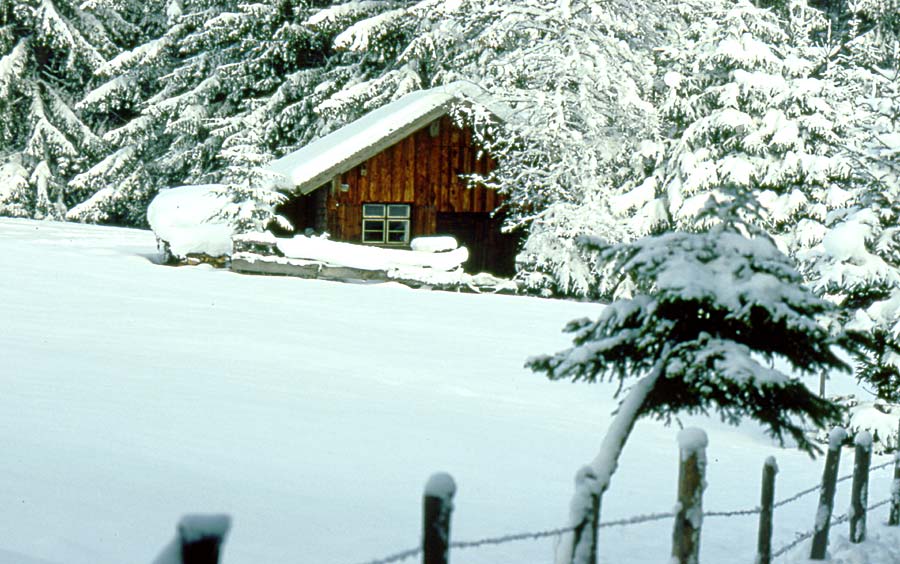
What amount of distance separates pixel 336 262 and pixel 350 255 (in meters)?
0.34

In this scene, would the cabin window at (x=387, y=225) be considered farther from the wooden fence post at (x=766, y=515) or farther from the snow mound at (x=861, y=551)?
the wooden fence post at (x=766, y=515)

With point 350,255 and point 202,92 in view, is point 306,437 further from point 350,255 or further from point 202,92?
point 202,92

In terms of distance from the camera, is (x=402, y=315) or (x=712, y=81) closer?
(x=402, y=315)

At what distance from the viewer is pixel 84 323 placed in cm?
1412

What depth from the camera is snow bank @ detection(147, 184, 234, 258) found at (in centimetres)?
2269

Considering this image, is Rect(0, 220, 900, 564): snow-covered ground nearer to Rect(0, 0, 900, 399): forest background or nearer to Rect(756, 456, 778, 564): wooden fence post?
Rect(756, 456, 778, 564): wooden fence post

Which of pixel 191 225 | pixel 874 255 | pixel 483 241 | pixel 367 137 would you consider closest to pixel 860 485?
pixel 874 255

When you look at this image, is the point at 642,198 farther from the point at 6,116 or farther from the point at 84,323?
the point at 6,116

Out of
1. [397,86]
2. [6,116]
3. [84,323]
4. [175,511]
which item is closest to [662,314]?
[175,511]

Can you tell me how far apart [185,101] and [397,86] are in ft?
27.0

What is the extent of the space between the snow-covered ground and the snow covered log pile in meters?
3.96

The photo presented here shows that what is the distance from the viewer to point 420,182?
87.4 ft

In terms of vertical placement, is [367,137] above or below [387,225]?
above

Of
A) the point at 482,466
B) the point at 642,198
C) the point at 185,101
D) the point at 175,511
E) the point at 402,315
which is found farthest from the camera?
the point at 185,101
